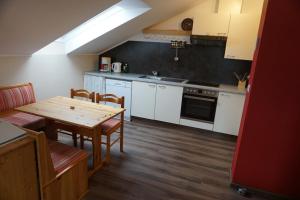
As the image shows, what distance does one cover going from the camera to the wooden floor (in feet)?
7.23

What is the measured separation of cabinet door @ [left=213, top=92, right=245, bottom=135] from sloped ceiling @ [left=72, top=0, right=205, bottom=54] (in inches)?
63.6

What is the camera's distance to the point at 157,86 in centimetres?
376

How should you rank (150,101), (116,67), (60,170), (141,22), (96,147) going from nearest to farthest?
1. (60,170)
2. (96,147)
3. (141,22)
4. (150,101)
5. (116,67)

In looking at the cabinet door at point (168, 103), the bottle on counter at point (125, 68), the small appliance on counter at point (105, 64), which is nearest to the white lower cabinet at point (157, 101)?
the cabinet door at point (168, 103)

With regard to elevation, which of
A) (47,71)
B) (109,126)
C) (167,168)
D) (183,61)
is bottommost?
(167,168)

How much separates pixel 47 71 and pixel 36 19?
137 cm

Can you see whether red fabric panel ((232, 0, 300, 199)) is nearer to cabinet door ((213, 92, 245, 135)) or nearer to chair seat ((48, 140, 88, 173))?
cabinet door ((213, 92, 245, 135))

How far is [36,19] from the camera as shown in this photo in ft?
7.16

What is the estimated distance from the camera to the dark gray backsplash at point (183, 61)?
12.5ft

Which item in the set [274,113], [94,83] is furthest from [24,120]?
[274,113]

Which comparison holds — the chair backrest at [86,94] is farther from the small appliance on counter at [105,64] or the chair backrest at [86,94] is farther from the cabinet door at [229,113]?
the cabinet door at [229,113]

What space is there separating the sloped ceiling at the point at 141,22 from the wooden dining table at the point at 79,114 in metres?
1.54

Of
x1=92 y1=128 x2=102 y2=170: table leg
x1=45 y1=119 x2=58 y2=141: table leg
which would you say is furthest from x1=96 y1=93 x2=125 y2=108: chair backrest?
x1=45 y1=119 x2=58 y2=141: table leg

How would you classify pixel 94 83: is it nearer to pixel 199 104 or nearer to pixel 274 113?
pixel 199 104
